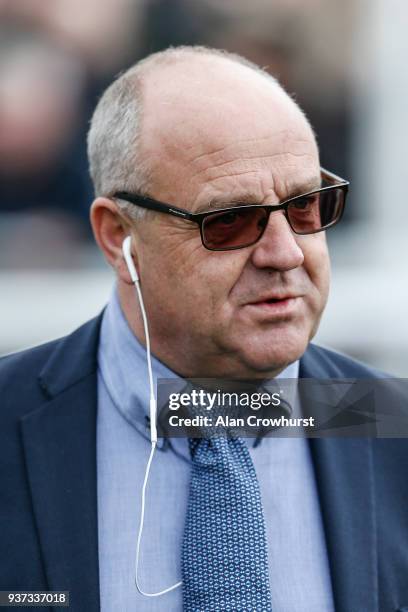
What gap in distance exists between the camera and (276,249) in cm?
208

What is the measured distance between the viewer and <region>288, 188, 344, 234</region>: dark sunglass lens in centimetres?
212

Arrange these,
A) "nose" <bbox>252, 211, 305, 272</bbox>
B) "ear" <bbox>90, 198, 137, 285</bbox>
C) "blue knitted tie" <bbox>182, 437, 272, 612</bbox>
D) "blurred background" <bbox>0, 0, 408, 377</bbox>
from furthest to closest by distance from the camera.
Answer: "blurred background" <bbox>0, 0, 408, 377</bbox> < "ear" <bbox>90, 198, 137, 285</bbox> < "nose" <bbox>252, 211, 305, 272</bbox> < "blue knitted tie" <bbox>182, 437, 272, 612</bbox>

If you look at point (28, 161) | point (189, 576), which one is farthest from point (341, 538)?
point (28, 161)

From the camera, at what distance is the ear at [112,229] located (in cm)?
234

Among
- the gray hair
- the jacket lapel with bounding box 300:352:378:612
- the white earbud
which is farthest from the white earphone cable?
the jacket lapel with bounding box 300:352:378:612

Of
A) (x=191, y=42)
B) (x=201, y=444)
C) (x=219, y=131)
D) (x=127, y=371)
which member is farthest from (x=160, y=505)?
(x=191, y=42)

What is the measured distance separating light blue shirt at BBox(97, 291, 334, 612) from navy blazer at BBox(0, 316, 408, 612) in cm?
3

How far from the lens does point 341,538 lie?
2080mm

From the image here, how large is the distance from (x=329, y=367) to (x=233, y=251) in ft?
1.54

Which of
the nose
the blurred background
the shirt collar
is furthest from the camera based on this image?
the blurred background

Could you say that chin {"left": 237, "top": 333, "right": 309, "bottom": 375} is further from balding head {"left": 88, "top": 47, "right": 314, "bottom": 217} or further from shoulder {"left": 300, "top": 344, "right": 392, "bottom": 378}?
balding head {"left": 88, "top": 47, "right": 314, "bottom": 217}

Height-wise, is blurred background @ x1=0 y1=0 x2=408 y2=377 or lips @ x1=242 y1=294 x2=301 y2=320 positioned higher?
blurred background @ x1=0 y1=0 x2=408 y2=377

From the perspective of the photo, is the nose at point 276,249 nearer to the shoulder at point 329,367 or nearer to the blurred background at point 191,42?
the shoulder at point 329,367

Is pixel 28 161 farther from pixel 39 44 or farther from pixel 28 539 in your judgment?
pixel 28 539
